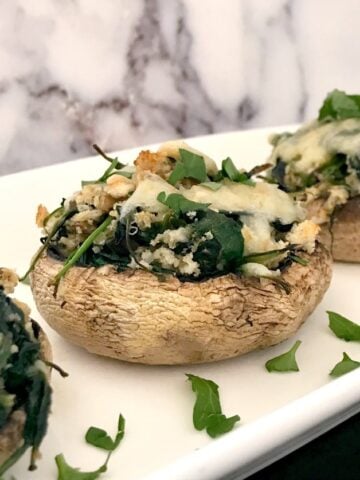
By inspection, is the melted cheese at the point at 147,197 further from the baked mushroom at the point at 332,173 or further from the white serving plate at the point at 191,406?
the baked mushroom at the point at 332,173

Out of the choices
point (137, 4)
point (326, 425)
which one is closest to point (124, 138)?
point (137, 4)

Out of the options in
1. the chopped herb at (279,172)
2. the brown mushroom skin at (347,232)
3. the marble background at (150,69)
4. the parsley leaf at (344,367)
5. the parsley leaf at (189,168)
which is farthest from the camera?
the marble background at (150,69)

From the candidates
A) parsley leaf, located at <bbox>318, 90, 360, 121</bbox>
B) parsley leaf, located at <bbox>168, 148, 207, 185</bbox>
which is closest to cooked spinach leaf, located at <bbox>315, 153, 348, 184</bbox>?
parsley leaf, located at <bbox>318, 90, 360, 121</bbox>

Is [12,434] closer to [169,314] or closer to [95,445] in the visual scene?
[95,445]

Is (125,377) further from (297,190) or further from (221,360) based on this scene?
(297,190)

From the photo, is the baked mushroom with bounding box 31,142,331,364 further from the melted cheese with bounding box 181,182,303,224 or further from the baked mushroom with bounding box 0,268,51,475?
the baked mushroom with bounding box 0,268,51,475

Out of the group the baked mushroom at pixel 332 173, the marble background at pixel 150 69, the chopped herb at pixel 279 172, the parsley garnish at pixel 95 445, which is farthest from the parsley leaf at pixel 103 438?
the marble background at pixel 150 69
